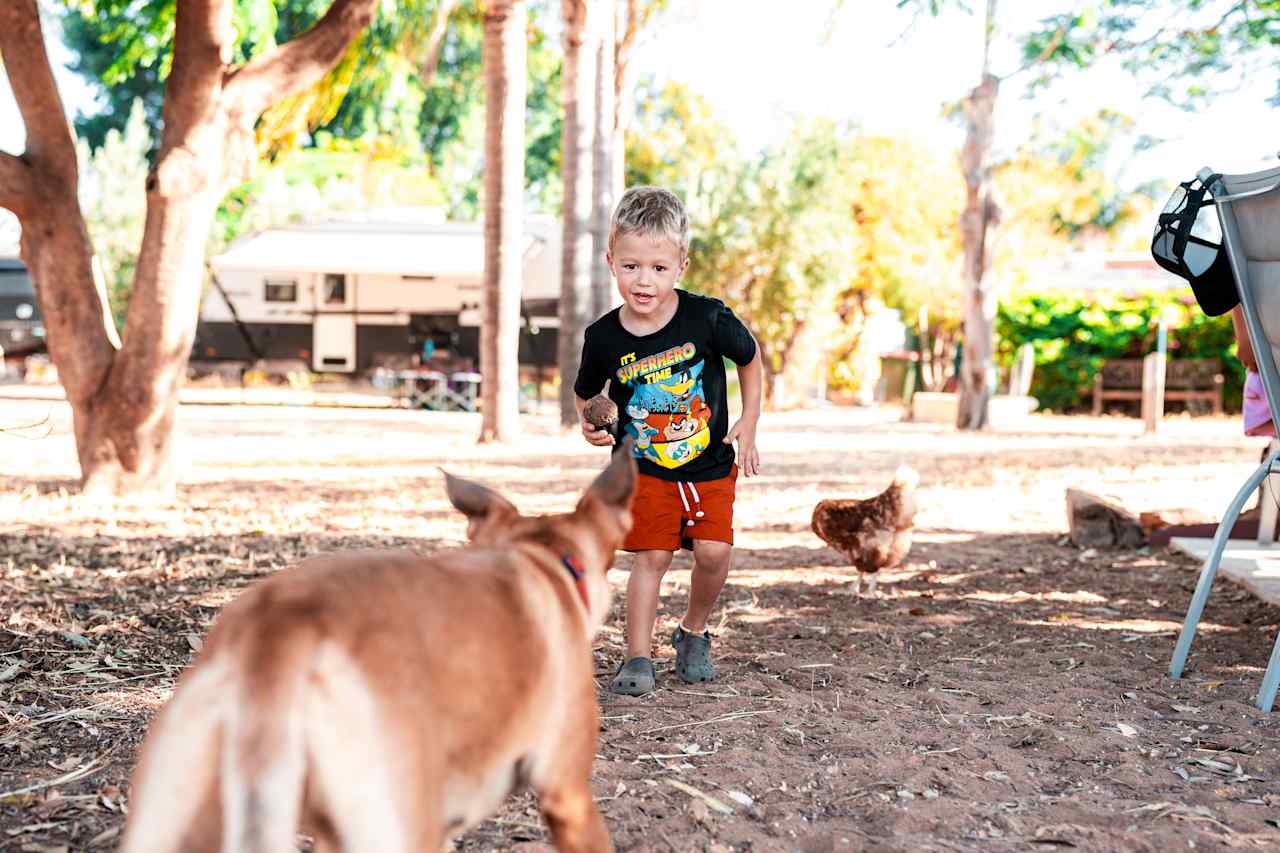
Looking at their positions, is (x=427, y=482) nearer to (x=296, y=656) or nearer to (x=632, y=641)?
(x=632, y=641)

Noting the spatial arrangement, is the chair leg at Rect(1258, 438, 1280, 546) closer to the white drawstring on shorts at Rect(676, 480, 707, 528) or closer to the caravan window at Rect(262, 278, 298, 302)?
the white drawstring on shorts at Rect(676, 480, 707, 528)

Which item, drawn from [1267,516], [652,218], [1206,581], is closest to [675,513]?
[652,218]

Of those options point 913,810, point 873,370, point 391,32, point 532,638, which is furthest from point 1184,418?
point 532,638

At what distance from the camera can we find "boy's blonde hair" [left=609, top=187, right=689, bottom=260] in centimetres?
373

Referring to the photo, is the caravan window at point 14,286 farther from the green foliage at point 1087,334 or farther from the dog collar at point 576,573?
the dog collar at point 576,573

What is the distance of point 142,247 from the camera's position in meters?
7.67

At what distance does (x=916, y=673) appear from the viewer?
4.23 m

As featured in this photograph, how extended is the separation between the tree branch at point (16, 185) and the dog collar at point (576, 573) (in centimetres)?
647

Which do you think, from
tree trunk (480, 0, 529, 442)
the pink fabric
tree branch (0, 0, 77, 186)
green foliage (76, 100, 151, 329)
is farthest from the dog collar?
green foliage (76, 100, 151, 329)

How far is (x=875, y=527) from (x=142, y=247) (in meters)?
5.20

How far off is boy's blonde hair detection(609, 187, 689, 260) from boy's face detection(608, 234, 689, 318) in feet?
0.06

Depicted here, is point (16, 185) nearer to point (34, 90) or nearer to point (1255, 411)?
Answer: point (34, 90)

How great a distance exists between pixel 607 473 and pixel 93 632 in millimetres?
2999

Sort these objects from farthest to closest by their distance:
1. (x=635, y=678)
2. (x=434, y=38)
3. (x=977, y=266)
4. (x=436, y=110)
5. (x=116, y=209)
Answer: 1. (x=436, y=110)
2. (x=116, y=209)
3. (x=977, y=266)
4. (x=434, y=38)
5. (x=635, y=678)
